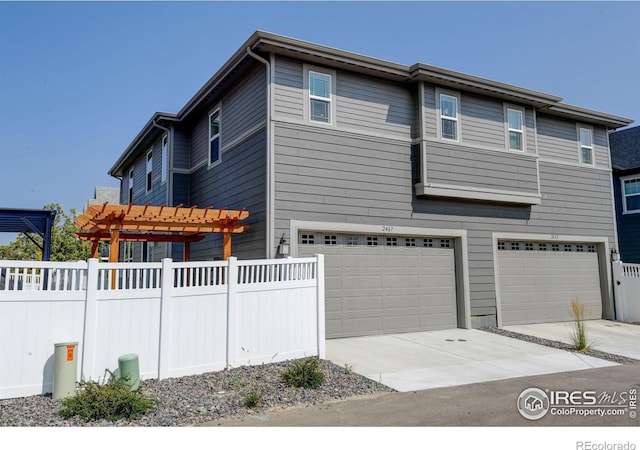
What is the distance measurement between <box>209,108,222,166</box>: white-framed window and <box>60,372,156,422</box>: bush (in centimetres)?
831

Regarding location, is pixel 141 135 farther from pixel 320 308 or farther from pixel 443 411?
pixel 443 411

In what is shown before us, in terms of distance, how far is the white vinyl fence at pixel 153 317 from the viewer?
5543 millimetres

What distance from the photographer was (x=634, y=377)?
707 centimetres

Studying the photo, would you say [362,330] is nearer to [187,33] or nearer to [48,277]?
[48,277]

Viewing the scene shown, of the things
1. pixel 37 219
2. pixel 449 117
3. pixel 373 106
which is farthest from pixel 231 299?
pixel 37 219

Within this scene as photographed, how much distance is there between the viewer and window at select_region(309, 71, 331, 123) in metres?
10.3

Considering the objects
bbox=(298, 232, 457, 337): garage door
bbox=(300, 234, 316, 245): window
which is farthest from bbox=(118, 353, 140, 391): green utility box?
bbox=(300, 234, 316, 245): window

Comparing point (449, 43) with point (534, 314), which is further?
point (534, 314)

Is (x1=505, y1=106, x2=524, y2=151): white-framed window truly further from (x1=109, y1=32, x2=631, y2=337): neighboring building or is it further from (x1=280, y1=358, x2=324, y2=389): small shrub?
(x1=280, y1=358, x2=324, y2=389): small shrub

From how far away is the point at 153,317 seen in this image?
6297 millimetres

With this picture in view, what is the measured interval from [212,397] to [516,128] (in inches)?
447

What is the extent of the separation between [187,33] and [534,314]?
11.9 metres

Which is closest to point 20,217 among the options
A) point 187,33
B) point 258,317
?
point 187,33

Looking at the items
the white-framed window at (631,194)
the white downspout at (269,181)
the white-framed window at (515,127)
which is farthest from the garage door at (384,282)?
the white-framed window at (631,194)
